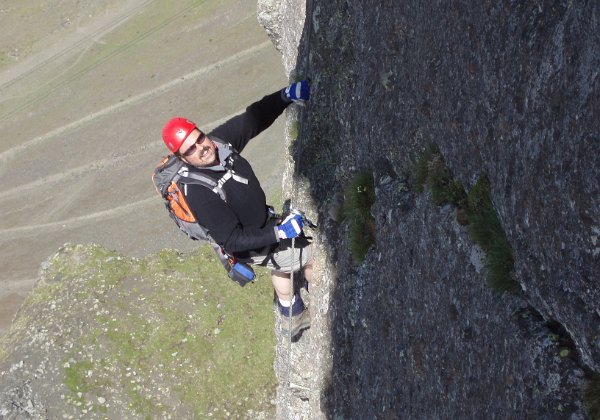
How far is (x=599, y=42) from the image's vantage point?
18.5 feet

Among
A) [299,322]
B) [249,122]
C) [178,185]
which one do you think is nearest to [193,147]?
[178,185]

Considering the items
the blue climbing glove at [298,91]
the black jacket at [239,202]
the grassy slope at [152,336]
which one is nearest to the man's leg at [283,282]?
the black jacket at [239,202]

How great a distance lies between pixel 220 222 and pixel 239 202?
0.71m

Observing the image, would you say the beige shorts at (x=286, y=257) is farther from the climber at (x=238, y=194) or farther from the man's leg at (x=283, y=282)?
the man's leg at (x=283, y=282)

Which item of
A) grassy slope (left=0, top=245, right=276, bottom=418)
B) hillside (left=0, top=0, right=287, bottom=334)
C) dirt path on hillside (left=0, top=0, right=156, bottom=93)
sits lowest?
hillside (left=0, top=0, right=287, bottom=334)

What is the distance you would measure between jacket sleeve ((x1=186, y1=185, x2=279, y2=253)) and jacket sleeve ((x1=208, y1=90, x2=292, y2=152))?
5.99 ft

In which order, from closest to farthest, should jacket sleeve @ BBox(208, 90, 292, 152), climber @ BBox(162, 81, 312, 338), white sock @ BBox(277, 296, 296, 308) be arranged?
climber @ BBox(162, 81, 312, 338) < jacket sleeve @ BBox(208, 90, 292, 152) < white sock @ BBox(277, 296, 296, 308)

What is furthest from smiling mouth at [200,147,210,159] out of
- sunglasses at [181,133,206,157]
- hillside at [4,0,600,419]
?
hillside at [4,0,600,419]

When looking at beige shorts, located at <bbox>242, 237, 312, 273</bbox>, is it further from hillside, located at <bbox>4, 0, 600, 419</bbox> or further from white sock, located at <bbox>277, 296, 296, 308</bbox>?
white sock, located at <bbox>277, 296, 296, 308</bbox>

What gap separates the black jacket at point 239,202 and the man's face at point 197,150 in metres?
0.19

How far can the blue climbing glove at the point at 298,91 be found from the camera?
1443cm

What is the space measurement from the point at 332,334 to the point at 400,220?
4.07 metres

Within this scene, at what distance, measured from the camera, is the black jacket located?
457 inches

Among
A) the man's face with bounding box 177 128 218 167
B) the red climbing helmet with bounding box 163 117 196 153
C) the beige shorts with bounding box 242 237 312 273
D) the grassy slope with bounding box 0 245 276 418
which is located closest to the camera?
the red climbing helmet with bounding box 163 117 196 153
